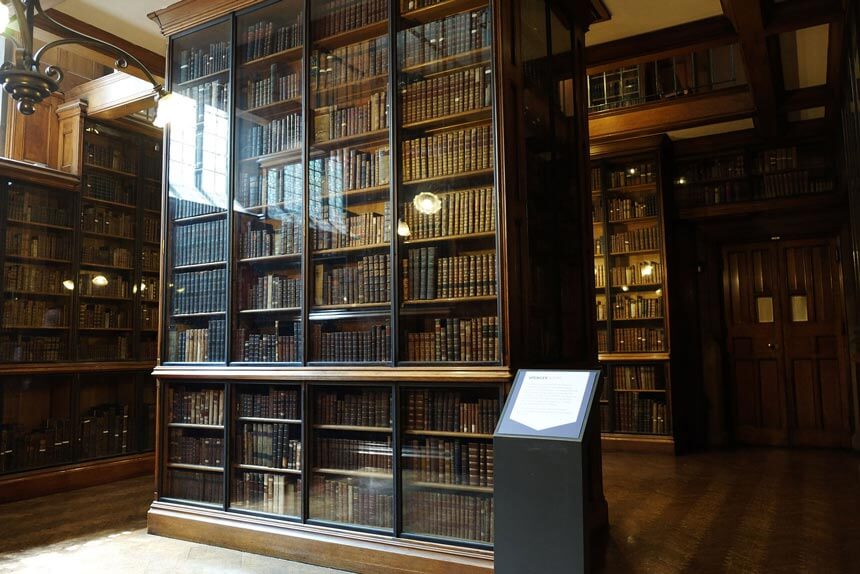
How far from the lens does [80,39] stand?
10.7ft

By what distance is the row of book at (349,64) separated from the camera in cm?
404

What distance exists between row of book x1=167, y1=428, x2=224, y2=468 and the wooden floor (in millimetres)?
528

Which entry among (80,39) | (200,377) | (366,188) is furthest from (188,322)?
(80,39)

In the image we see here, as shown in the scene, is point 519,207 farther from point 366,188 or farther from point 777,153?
point 777,153

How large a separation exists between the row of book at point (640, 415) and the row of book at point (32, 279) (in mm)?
5999

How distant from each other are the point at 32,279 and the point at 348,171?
12.4 feet

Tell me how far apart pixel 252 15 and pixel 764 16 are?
3.67 m

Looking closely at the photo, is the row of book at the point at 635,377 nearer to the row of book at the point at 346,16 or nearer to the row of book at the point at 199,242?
the row of book at the point at 199,242

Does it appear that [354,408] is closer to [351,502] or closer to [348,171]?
[351,502]

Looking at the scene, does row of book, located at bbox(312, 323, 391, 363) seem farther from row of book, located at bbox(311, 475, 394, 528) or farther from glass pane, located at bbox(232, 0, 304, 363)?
row of book, located at bbox(311, 475, 394, 528)

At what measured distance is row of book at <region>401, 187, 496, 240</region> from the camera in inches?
141

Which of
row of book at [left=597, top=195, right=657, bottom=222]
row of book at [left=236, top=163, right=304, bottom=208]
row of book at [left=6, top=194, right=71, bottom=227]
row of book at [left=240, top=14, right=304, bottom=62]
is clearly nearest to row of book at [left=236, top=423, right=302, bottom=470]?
row of book at [left=236, top=163, right=304, bottom=208]

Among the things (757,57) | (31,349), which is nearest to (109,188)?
(31,349)

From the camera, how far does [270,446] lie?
421cm
